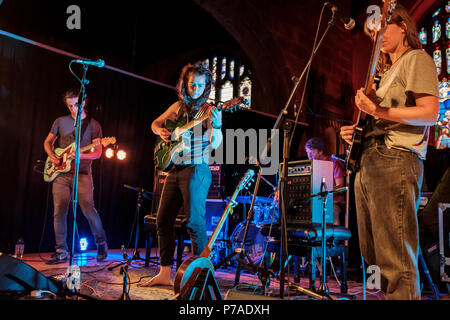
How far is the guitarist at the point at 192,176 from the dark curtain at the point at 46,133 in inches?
135

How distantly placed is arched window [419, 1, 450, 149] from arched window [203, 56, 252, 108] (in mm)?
5216

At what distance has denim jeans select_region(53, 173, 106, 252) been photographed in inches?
199

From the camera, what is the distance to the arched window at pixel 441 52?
877 cm

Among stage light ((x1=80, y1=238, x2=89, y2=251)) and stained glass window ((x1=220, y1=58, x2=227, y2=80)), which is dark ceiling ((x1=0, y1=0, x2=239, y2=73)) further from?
stage light ((x1=80, y1=238, x2=89, y2=251))

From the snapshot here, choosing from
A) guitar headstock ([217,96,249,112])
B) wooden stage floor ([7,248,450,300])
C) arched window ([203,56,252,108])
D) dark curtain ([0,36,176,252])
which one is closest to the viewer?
guitar headstock ([217,96,249,112])

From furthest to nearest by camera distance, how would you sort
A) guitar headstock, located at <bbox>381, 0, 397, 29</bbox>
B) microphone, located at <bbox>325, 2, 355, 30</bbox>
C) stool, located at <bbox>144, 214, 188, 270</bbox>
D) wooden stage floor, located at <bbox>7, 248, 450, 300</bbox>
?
stool, located at <bbox>144, 214, 188, 270</bbox>
wooden stage floor, located at <bbox>7, 248, 450, 300</bbox>
microphone, located at <bbox>325, 2, 355, 30</bbox>
guitar headstock, located at <bbox>381, 0, 397, 29</bbox>

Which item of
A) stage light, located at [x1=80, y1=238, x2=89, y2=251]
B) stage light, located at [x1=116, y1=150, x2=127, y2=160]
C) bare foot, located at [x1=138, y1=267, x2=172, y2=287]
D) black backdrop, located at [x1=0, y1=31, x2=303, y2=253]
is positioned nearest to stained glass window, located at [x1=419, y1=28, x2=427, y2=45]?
black backdrop, located at [x1=0, y1=31, x2=303, y2=253]

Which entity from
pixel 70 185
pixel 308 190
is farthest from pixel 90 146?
pixel 308 190

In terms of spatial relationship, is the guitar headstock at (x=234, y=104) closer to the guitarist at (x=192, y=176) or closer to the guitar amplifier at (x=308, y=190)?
the guitarist at (x=192, y=176)

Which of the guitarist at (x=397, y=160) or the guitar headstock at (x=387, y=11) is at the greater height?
the guitar headstock at (x=387, y=11)

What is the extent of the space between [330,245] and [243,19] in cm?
639

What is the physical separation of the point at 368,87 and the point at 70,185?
4.60 meters

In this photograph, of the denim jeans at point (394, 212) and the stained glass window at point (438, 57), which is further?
the stained glass window at point (438, 57)

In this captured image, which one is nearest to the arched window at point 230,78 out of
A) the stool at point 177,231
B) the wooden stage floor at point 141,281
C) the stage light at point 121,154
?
the stage light at point 121,154
